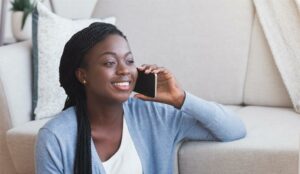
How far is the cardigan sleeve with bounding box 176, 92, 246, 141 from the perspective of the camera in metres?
1.28

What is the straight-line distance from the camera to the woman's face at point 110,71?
3.89 feet

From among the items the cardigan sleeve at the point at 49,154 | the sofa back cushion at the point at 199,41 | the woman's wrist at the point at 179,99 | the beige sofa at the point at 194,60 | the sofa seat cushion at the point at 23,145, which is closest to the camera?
the cardigan sleeve at the point at 49,154

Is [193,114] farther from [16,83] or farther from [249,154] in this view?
[16,83]

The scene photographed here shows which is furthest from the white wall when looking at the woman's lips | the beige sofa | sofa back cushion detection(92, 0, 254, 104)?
the woman's lips

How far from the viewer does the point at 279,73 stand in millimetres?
1826

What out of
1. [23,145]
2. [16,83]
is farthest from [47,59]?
[23,145]

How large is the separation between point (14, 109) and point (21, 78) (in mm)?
132

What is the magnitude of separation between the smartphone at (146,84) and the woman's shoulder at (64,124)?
7.3 inches

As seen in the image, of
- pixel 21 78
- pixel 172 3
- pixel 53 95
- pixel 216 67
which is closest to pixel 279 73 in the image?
pixel 216 67

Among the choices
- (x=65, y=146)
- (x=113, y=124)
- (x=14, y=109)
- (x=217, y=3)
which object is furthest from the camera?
(x=217, y=3)

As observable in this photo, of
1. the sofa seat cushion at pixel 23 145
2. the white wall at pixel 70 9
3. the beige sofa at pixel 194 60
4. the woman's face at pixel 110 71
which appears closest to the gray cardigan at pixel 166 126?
the woman's face at pixel 110 71

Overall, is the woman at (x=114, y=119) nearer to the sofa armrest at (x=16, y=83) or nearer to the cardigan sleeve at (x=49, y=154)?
the cardigan sleeve at (x=49, y=154)

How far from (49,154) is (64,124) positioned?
0.28ft

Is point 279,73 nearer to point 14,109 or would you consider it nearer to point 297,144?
point 297,144
